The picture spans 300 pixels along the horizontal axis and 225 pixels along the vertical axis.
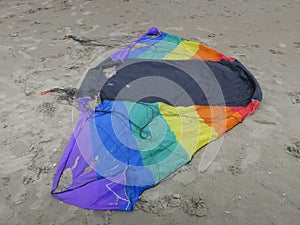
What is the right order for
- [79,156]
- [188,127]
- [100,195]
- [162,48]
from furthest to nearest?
[162,48], [188,127], [79,156], [100,195]

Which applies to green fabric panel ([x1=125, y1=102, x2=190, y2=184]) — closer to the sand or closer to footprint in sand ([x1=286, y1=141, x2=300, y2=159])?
the sand

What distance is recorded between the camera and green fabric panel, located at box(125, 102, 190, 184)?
1731mm

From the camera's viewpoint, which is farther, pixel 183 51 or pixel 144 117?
pixel 183 51

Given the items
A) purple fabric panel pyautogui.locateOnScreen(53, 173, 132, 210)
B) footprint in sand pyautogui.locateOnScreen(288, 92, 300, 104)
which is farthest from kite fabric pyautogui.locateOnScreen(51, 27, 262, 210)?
footprint in sand pyautogui.locateOnScreen(288, 92, 300, 104)

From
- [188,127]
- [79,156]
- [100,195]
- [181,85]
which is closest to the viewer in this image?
[100,195]

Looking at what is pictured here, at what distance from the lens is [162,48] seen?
274cm

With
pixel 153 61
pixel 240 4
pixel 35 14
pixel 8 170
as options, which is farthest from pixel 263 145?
pixel 35 14

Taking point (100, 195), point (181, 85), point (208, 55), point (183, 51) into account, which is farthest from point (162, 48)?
point (100, 195)

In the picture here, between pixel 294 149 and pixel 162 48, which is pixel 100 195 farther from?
pixel 162 48

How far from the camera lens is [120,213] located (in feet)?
4.97

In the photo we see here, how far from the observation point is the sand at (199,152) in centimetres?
152

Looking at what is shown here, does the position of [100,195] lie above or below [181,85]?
below

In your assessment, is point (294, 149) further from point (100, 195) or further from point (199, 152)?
point (100, 195)

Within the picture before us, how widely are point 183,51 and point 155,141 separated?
1109mm
